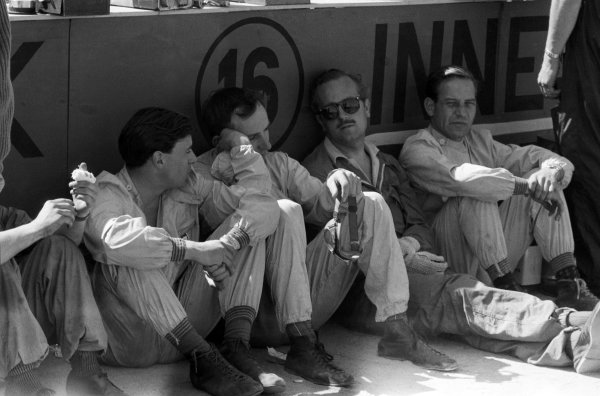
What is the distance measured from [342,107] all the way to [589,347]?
1.61 meters

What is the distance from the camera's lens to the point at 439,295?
18.3ft

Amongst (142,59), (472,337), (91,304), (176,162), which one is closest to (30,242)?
(91,304)

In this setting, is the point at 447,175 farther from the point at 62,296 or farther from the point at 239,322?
the point at 62,296

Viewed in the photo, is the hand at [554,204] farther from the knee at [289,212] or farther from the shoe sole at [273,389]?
the shoe sole at [273,389]

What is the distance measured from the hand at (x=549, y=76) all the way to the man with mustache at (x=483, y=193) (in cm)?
31

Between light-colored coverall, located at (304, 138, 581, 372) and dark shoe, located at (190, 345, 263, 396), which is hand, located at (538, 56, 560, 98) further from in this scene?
dark shoe, located at (190, 345, 263, 396)

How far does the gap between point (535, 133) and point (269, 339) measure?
2514 mm

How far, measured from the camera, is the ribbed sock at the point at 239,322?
195 inches

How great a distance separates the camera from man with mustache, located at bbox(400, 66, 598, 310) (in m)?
5.89

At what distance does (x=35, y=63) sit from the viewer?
5055mm

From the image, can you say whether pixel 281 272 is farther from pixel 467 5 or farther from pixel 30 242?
pixel 467 5

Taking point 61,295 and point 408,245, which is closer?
point 61,295

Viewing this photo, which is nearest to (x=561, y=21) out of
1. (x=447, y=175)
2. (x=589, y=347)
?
(x=447, y=175)

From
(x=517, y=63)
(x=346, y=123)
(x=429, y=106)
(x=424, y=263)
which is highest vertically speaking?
(x=517, y=63)
